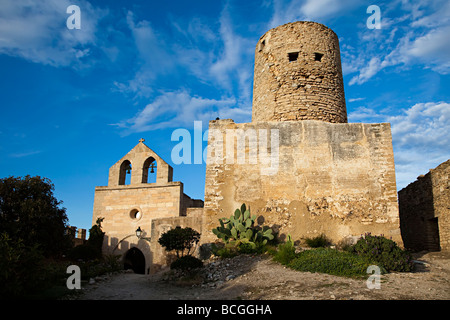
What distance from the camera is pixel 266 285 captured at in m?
7.20

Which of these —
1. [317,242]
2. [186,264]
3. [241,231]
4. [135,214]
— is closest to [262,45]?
[241,231]

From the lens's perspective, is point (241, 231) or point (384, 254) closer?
point (384, 254)

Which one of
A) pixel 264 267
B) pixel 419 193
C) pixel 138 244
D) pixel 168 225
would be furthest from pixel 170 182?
pixel 419 193

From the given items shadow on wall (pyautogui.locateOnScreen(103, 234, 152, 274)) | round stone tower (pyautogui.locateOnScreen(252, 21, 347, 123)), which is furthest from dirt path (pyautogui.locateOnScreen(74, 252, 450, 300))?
shadow on wall (pyautogui.locateOnScreen(103, 234, 152, 274))

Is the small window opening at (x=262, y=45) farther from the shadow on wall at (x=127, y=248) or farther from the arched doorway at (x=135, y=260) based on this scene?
the arched doorway at (x=135, y=260)

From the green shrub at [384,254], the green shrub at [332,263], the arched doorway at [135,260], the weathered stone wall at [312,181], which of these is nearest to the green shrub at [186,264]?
the weathered stone wall at [312,181]

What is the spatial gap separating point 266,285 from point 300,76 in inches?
314

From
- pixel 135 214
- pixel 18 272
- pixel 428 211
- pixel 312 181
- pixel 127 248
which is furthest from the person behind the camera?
pixel 135 214

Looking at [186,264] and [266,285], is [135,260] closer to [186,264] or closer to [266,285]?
[186,264]

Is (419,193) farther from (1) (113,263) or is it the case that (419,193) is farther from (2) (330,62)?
(1) (113,263)

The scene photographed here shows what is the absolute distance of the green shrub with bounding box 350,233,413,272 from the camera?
26.7 feet

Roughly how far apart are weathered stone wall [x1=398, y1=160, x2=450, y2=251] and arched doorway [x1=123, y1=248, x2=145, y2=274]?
13.2 metres
